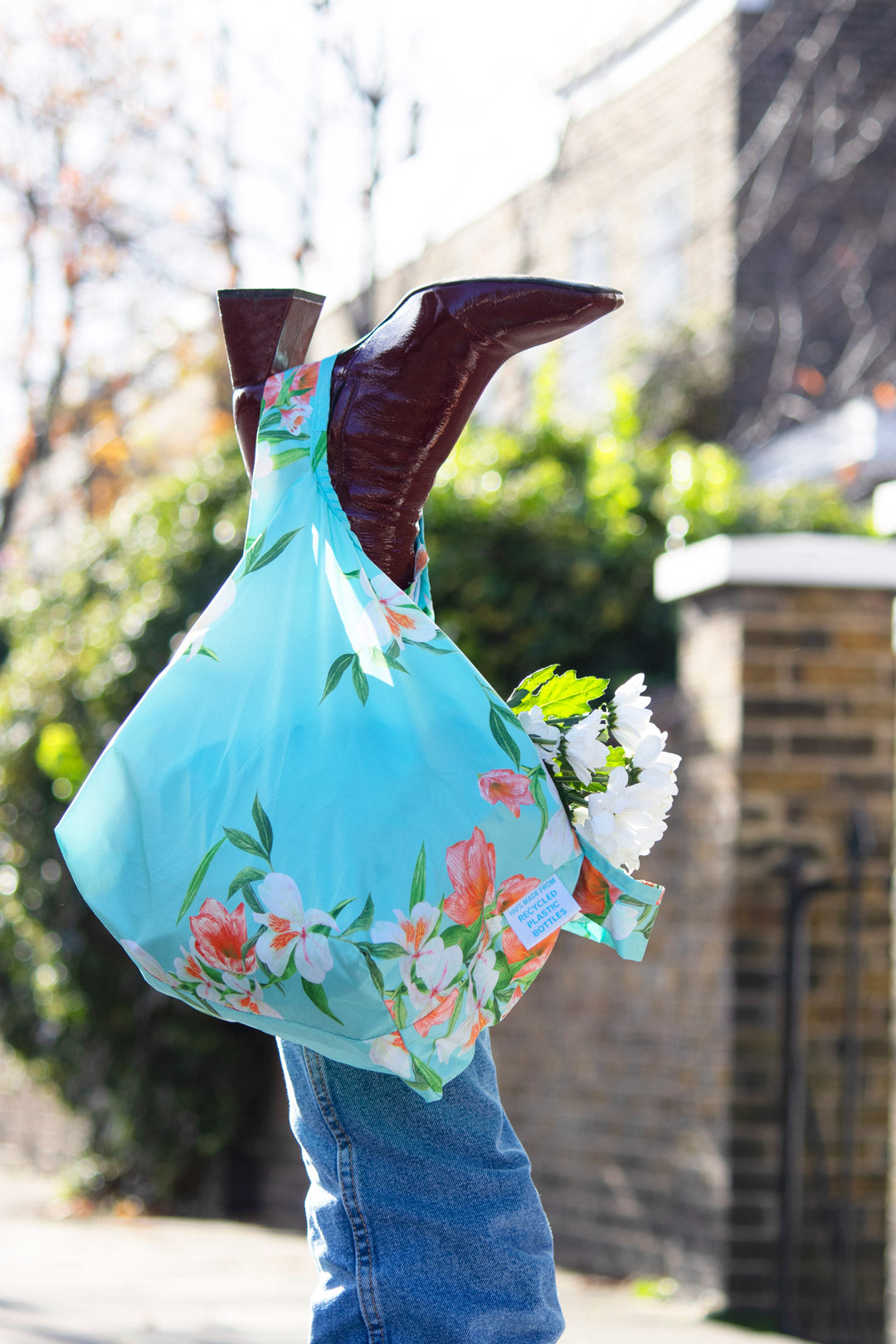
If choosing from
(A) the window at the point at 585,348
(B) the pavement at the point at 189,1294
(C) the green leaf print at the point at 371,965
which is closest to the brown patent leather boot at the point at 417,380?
(C) the green leaf print at the point at 371,965

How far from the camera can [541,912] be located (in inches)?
72.1

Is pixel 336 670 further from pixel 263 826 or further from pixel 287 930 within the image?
pixel 287 930

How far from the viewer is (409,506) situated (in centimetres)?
200

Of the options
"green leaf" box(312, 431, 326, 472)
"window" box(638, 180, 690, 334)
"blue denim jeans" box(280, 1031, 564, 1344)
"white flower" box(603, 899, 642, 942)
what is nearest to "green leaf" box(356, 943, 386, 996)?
"blue denim jeans" box(280, 1031, 564, 1344)

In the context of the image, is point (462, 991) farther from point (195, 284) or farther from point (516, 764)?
point (195, 284)

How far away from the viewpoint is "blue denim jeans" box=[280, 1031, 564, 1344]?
6.15 feet

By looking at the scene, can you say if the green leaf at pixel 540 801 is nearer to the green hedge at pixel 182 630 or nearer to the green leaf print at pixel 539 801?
the green leaf print at pixel 539 801

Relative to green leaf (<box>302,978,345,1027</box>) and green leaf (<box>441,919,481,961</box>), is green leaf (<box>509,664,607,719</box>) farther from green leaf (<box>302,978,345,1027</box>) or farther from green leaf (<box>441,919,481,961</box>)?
green leaf (<box>302,978,345,1027</box>)

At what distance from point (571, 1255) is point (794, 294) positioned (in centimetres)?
797

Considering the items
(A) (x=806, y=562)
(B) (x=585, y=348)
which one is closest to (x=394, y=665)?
(A) (x=806, y=562)

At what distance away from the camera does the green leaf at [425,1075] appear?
1771 mm

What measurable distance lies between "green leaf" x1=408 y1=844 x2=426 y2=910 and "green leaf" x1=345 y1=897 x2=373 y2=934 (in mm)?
45

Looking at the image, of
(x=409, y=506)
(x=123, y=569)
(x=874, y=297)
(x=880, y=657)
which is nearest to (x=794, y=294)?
(x=874, y=297)

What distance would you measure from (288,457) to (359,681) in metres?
0.35
